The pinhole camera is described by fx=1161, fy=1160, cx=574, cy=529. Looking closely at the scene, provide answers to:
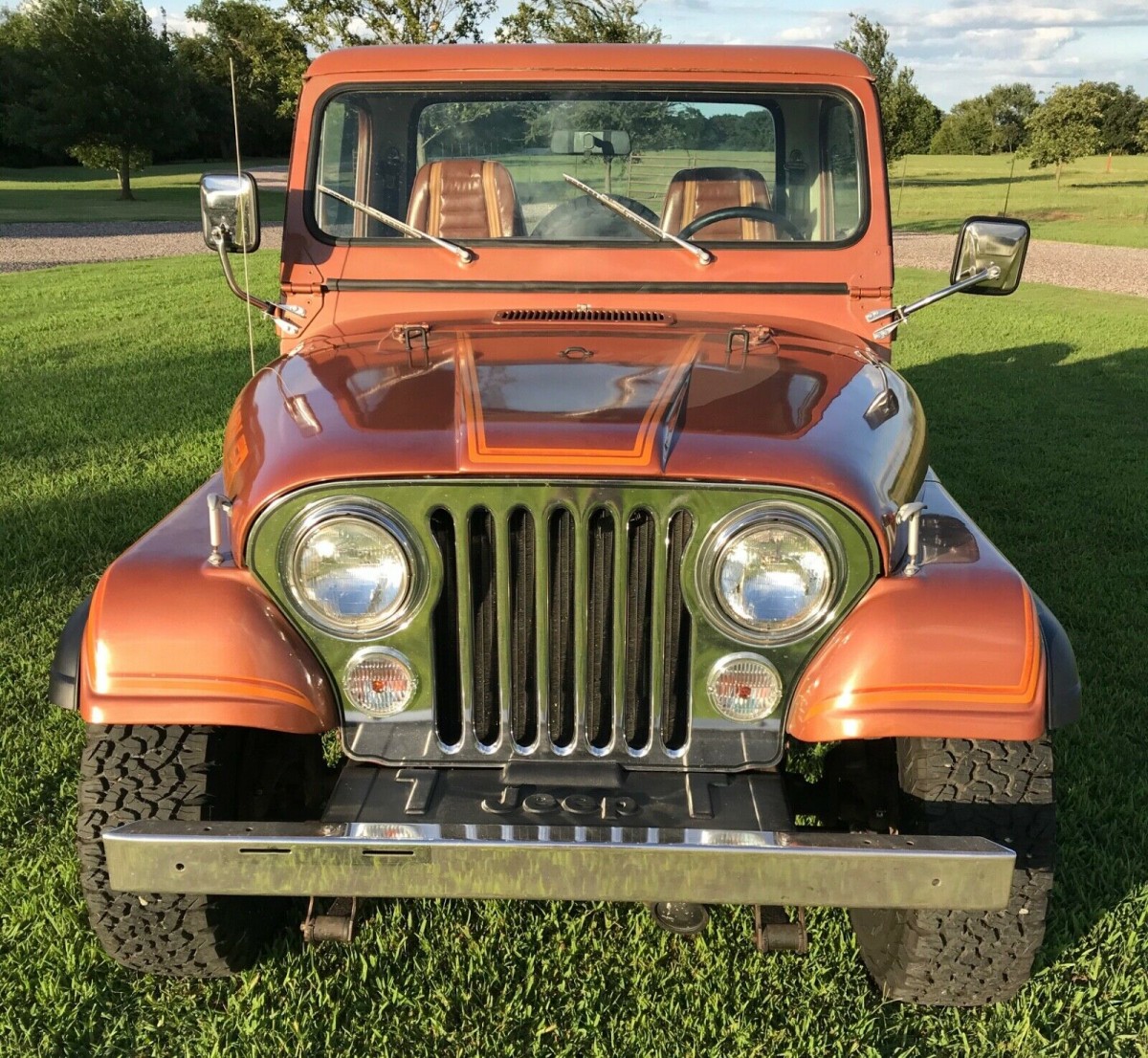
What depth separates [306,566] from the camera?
1.97 m

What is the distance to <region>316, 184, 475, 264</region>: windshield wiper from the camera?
9.57 feet

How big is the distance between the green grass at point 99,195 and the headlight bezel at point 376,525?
18948 millimetres

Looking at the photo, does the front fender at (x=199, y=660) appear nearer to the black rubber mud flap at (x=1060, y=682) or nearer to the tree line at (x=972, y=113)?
the black rubber mud flap at (x=1060, y=682)

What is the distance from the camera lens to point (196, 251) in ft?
58.6

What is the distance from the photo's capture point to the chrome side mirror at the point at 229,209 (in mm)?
2867

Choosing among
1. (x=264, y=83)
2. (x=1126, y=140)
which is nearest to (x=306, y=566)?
(x=264, y=83)

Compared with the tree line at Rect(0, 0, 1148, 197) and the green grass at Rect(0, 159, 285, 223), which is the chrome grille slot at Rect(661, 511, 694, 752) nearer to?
the tree line at Rect(0, 0, 1148, 197)

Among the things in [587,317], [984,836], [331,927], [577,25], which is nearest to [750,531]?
[984,836]

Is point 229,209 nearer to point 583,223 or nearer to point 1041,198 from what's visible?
point 583,223

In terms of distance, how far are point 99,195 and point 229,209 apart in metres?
30.3

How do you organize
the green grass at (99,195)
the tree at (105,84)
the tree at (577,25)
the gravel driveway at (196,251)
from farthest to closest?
1. the tree at (105,84)
2. the green grass at (99,195)
3. the gravel driveway at (196,251)
4. the tree at (577,25)

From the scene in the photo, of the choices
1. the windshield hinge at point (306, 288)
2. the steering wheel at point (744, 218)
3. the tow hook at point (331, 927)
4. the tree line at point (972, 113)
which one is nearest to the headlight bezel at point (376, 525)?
the tow hook at point (331, 927)

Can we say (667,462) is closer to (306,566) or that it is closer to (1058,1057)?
(306,566)

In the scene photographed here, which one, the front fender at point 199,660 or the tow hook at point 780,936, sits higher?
the front fender at point 199,660
